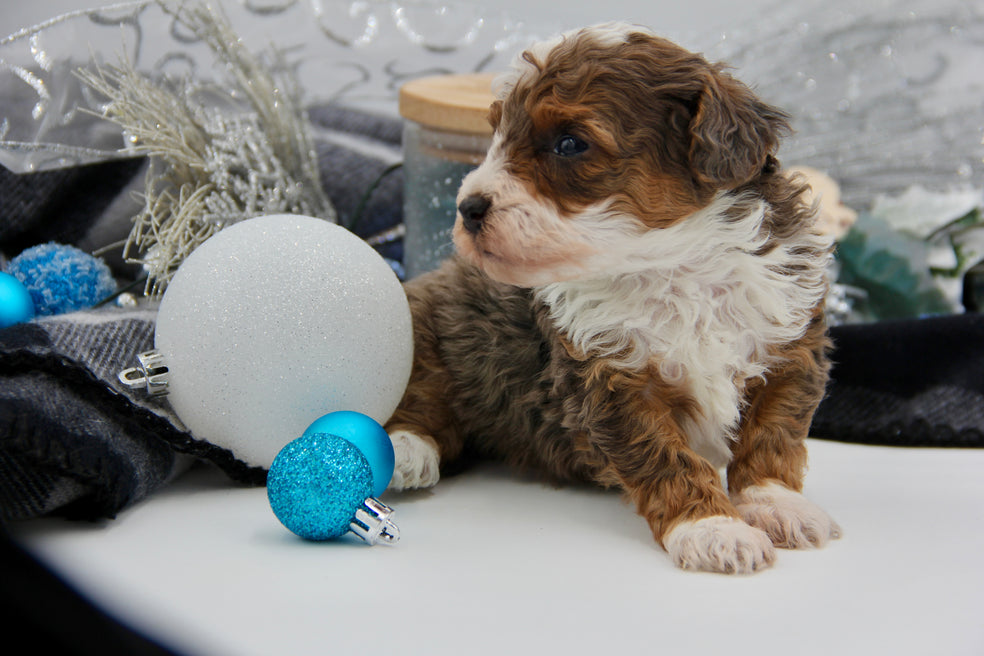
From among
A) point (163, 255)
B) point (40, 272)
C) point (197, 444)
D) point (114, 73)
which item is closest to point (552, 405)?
point (197, 444)

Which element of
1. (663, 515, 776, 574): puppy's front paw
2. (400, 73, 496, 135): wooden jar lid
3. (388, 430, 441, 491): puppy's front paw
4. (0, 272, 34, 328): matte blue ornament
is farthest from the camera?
(400, 73, 496, 135): wooden jar lid

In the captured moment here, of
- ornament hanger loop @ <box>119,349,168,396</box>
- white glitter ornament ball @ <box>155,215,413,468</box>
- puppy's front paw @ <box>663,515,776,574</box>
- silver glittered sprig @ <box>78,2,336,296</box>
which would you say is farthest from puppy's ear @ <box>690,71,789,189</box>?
silver glittered sprig @ <box>78,2,336,296</box>

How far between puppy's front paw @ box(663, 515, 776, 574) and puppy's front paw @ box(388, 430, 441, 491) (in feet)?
1.98

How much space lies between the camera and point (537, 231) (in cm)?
159

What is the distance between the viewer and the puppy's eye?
62.6 inches

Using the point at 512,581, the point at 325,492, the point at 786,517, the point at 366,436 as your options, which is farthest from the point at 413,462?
the point at 786,517

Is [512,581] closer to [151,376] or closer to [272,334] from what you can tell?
[272,334]

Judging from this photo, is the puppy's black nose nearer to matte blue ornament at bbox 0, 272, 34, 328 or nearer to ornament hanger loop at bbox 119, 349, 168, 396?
ornament hanger loop at bbox 119, 349, 168, 396

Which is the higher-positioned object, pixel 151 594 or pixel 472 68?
pixel 472 68

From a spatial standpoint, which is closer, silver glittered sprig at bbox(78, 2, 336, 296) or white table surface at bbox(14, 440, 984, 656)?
white table surface at bbox(14, 440, 984, 656)

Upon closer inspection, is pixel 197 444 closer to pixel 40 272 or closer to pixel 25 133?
pixel 40 272

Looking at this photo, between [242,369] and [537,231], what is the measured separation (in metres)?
0.67

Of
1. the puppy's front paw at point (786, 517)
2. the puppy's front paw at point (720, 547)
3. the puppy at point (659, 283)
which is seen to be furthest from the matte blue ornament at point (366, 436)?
the puppy's front paw at point (786, 517)

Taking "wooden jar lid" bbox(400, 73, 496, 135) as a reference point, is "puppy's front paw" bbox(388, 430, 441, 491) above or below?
below
